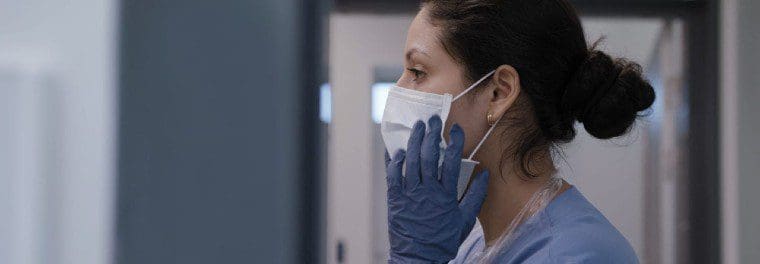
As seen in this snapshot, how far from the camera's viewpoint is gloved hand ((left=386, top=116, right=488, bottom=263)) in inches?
39.1

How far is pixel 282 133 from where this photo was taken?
0.78 feet

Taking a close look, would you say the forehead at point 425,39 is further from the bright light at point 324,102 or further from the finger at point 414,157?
the bright light at point 324,102

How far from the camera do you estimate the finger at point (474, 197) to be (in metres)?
1.04

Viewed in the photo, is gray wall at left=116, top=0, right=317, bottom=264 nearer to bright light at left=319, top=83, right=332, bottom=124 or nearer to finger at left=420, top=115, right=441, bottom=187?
bright light at left=319, top=83, right=332, bottom=124

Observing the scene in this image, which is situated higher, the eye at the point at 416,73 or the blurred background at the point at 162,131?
the eye at the point at 416,73

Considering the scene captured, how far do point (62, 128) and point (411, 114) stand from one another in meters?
0.91

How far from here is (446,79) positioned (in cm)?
109

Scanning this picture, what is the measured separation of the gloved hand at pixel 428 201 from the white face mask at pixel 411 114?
0.05 meters

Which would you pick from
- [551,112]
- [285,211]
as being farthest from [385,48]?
[285,211]
